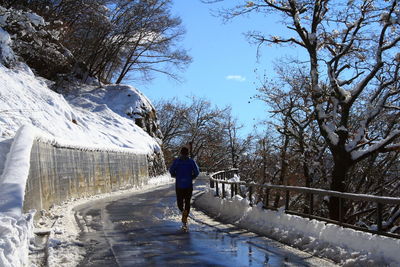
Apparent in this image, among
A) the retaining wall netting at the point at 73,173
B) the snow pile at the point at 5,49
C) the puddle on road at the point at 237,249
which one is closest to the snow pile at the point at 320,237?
the puddle on road at the point at 237,249

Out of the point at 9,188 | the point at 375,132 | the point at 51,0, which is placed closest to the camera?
the point at 9,188

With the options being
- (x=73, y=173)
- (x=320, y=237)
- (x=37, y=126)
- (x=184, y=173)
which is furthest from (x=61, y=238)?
(x=37, y=126)

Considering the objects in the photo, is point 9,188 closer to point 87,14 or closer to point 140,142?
point 140,142

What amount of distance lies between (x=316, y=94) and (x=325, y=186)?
10.9 m

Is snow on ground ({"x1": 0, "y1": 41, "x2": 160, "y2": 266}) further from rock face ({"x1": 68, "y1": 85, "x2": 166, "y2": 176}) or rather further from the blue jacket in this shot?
the blue jacket

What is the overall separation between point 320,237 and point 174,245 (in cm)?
260

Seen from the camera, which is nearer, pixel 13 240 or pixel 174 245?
pixel 13 240

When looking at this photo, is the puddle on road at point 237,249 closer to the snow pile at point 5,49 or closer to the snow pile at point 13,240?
the snow pile at point 13,240

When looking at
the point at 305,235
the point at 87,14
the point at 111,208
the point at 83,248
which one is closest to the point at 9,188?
the point at 83,248

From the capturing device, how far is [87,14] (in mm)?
42031

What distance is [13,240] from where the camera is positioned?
596 cm

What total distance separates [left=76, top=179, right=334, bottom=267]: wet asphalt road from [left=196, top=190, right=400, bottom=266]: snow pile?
1.11 feet

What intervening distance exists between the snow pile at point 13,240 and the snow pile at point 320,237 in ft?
15.0

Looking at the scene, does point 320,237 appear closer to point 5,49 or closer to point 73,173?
point 73,173
